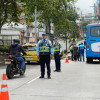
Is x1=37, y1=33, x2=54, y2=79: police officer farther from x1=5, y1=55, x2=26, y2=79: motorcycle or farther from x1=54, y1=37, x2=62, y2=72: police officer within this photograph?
x1=54, y1=37, x2=62, y2=72: police officer

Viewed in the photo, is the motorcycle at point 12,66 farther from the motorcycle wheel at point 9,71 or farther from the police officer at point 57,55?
the police officer at point 57,55

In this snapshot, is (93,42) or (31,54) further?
(93,42)

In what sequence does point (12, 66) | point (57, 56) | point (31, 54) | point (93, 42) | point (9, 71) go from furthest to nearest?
point (93, 42)
point (31, 54)
point (57, 56)
point (12, 66)
point (9, 71)

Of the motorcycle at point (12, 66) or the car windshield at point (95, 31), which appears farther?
the car windshield at point (95, 31)

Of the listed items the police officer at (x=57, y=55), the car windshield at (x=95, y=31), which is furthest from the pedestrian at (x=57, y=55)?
the car windshield at (x=95, y=31)

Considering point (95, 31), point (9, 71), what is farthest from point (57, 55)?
point (95, 31)

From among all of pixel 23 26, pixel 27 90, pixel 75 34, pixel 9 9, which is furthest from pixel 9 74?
pixel 23 26

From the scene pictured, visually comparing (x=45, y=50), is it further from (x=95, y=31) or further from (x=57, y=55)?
(x=95, y=31)

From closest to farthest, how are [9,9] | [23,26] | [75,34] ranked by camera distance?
1. [9,9]
2. [75,34]
3. [23,26]

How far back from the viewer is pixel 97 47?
22906mm

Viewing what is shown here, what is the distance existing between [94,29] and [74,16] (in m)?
39.1

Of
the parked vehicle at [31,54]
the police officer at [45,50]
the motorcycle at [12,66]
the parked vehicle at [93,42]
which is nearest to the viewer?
the motorcycle at [12,66]

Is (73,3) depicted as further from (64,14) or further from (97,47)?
(97,47)

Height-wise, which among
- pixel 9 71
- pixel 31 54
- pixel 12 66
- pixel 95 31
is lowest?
pixel 9 71
